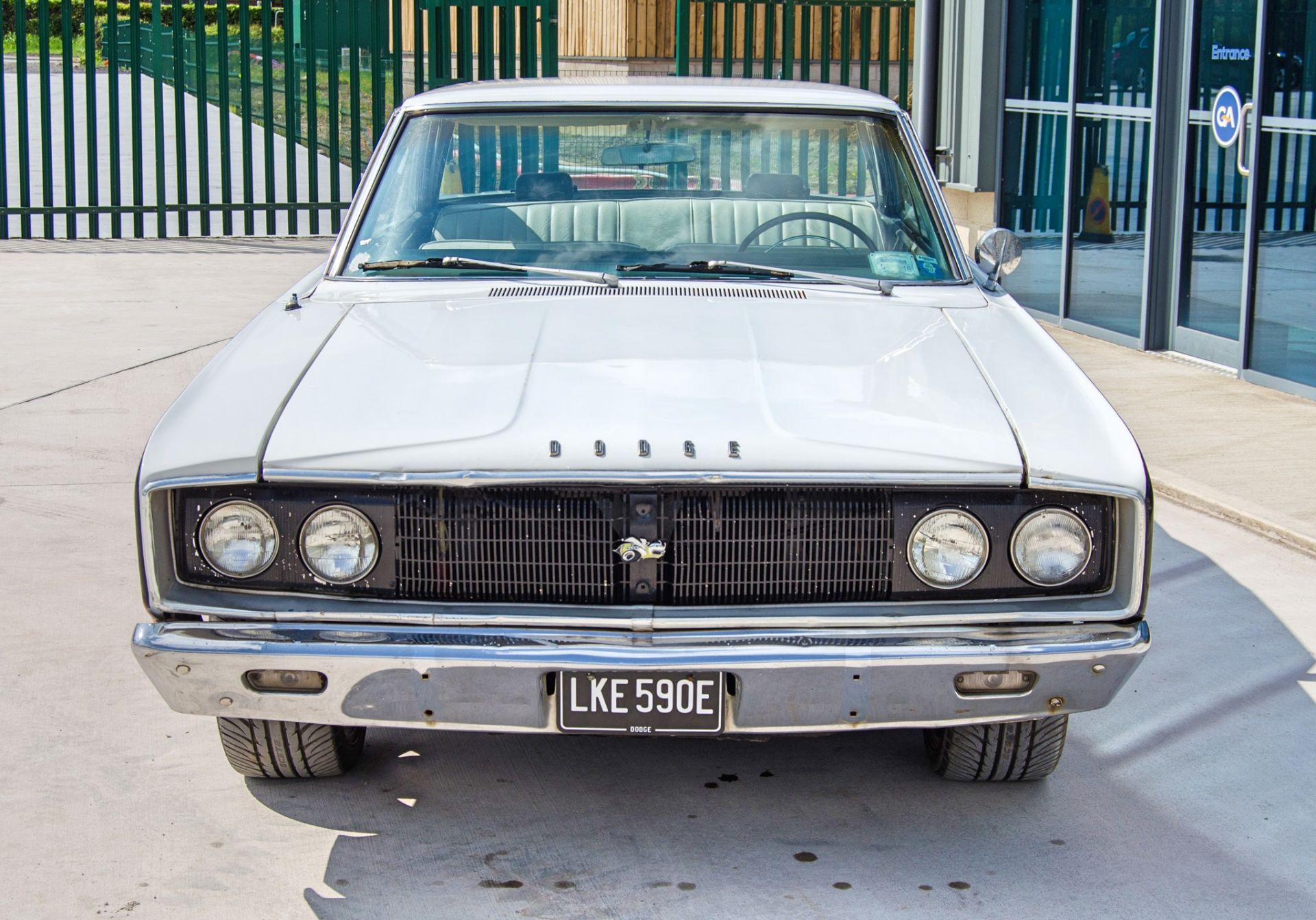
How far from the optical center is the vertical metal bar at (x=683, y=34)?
15.3m

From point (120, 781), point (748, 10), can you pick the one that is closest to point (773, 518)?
point (120, 781)

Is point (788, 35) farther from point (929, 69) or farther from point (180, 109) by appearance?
point (180, 109)

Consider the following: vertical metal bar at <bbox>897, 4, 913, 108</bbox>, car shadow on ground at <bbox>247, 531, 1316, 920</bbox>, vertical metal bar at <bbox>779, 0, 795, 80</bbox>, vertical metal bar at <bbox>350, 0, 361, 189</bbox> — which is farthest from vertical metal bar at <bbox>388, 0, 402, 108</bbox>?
car shadow on ground at <bbox>247, 531, 1316, 920</bbox>

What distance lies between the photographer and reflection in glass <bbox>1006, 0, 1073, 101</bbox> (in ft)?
35.1

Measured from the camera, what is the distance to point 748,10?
588 inches

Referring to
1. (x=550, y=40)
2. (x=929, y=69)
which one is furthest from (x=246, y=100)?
(x=929, y=69)

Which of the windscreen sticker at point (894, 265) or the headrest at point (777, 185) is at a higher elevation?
the headrest at point (777, 185)

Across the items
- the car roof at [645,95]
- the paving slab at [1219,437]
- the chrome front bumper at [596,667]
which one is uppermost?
the car roof at [645,95]

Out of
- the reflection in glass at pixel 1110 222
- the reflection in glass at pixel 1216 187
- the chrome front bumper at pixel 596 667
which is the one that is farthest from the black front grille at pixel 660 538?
the reflection in glass at pixel 1110 222

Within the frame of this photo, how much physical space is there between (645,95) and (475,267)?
813mm

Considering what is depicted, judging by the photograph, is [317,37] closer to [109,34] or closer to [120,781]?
[109,34]

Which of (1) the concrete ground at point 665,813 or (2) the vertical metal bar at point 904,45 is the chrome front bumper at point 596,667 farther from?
(2) the vertical metal bar at point 904,45

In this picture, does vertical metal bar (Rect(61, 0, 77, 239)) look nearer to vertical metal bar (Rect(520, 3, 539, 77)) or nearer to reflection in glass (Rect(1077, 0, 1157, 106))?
vertical metal bar (Rect(520, 3, 539, 77))

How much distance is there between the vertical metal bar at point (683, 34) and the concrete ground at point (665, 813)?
10920 millimetres
